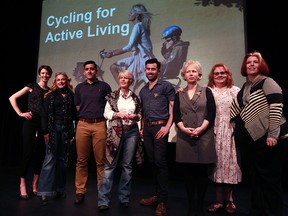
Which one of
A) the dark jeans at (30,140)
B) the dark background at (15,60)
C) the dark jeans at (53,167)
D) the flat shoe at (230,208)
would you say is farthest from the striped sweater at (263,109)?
the dark background at (15,60)

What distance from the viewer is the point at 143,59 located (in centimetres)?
366

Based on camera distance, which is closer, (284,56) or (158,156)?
(158,156)

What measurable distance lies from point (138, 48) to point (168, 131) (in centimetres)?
194

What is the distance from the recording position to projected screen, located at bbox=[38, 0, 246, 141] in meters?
3.29

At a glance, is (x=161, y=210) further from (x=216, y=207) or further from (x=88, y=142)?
(x=88, y=142)

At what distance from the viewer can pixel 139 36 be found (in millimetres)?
3730

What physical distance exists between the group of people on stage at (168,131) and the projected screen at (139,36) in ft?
3.92

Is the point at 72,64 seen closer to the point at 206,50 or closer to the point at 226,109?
the point at 206,50

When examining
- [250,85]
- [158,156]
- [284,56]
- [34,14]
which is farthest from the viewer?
[34,14]

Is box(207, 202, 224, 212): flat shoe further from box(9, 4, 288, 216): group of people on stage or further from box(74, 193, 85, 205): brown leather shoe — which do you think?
box(74, 193, 85, 205): brown leather shoe

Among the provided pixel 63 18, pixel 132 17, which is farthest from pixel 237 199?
pixel 63 18


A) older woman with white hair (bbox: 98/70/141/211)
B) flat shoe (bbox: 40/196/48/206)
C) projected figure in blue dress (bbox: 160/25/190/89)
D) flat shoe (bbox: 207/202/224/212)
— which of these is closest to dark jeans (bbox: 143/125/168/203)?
older woman with white hair (bbox: 98/70/141/211)

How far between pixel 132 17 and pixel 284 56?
2.29 meters

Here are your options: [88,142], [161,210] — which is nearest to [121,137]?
[88,142]
